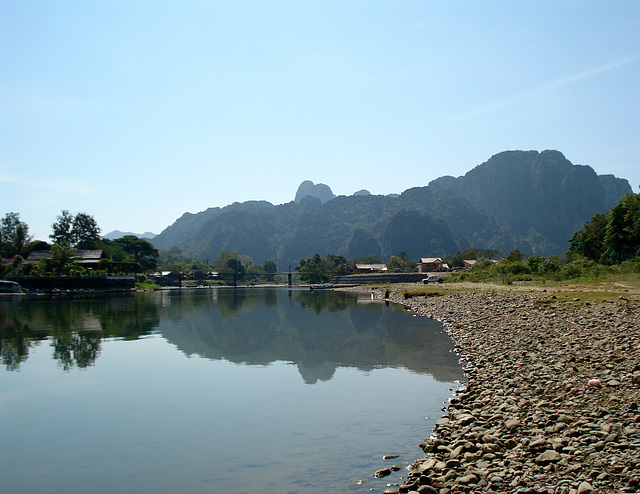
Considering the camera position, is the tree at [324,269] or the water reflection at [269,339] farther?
the tree at [324,269]

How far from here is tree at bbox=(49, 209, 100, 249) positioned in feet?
408

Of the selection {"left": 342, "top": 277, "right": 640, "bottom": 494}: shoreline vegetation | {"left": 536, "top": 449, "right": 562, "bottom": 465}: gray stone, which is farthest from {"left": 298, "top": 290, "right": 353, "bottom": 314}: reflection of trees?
{"left": 536, "top": 449, "right": 562, "bottom": 465}: gray stone

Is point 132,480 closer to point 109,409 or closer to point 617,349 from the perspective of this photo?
point 109,409

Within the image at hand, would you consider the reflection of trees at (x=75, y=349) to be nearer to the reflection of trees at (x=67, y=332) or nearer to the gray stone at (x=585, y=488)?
the reflection of trees at (x=67, y=332)

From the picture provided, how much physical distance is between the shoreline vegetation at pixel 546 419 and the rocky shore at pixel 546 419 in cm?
2

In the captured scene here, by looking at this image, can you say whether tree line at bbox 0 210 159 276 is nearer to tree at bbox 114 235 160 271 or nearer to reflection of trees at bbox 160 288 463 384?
tree at bbox 114 235 160 271

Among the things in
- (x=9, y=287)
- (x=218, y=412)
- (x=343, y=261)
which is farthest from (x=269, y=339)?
(x=343, y=261)

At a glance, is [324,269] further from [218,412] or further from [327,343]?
[218,412]

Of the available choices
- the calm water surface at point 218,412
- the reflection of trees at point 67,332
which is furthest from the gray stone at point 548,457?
the reflection of trees at point 67,332

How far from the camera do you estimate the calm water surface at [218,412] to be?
980cm

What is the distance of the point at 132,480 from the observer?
9.68m

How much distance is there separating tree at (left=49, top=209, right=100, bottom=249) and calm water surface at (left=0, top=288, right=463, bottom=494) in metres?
108

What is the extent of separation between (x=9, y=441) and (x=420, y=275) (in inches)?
4536

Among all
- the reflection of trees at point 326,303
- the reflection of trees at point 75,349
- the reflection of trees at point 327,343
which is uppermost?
the reflection of trees at point 75,349
